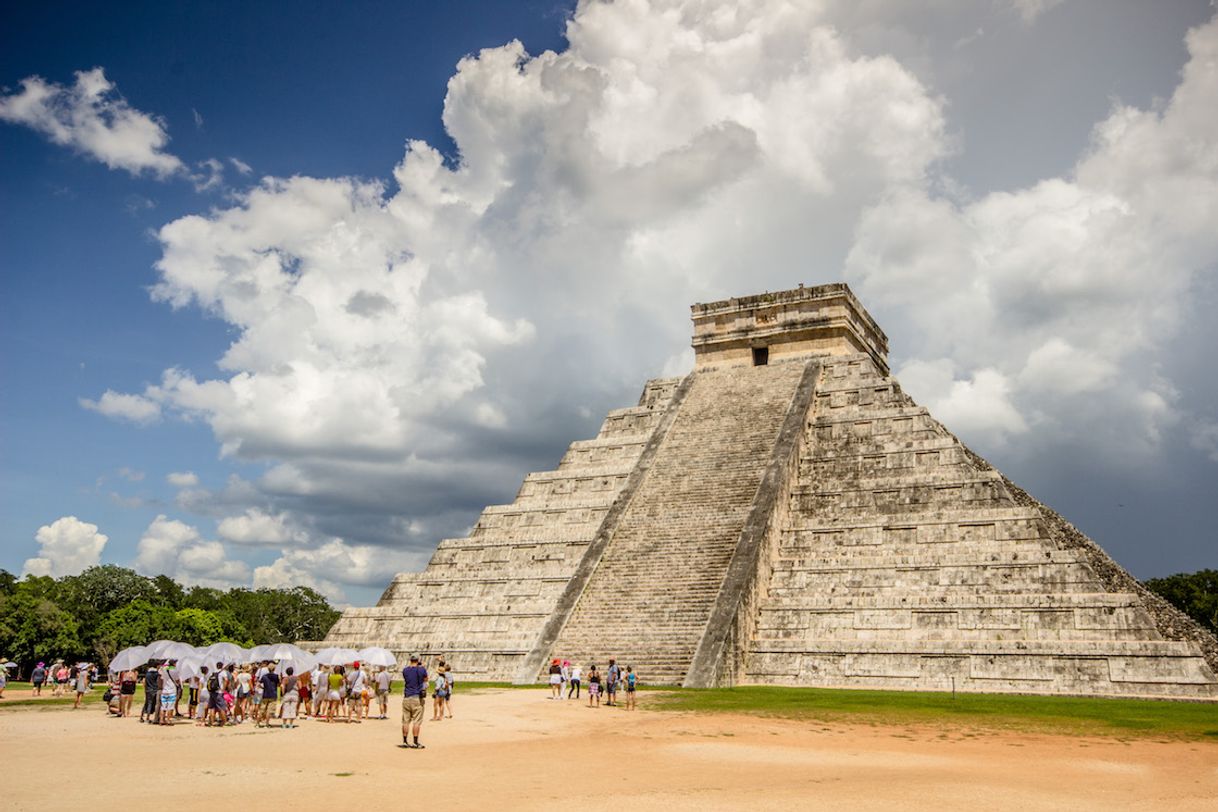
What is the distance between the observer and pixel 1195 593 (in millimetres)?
48156

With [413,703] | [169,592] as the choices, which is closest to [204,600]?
[169,592]

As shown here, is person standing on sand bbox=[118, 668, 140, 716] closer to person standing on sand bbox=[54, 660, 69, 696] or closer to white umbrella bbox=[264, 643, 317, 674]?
white umbrella bbox=[264, 643, 317, 674]

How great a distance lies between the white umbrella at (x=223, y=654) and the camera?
1553cm

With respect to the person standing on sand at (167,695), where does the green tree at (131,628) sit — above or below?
above

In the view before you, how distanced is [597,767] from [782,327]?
20.9 m

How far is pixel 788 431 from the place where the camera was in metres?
24.4

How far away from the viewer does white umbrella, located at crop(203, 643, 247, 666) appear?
15.5 metres

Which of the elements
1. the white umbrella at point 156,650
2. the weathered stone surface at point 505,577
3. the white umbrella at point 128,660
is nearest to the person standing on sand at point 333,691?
the white umbrella at point 156,650

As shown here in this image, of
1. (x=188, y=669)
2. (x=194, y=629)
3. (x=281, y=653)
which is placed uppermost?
(x=194, y=629)

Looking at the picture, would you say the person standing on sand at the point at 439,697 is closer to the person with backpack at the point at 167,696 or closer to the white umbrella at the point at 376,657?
the white umbrella at the point at 376,657

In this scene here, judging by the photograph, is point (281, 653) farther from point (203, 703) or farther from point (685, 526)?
point (685, 526)

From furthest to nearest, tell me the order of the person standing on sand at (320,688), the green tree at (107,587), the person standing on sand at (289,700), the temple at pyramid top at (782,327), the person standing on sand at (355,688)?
the green tree at (107,587), the temple at pyramid top at (782,327), the person standing on sand at (320,688), the person standing on sand at (355,688), the person standing on sand at (289,700)

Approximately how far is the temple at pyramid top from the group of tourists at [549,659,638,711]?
1342 cm

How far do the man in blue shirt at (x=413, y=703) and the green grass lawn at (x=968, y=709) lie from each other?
5241 millimetres
